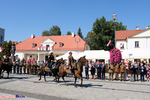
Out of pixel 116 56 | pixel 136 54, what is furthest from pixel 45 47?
pixel 116 56

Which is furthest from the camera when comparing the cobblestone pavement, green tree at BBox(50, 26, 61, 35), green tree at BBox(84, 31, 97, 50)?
green tree at BBox(50, 26, 61, 35)

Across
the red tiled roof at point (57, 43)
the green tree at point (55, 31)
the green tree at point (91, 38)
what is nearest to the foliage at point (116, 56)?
the red tiled roof at point (57, 43)

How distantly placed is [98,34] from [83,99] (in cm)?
4768

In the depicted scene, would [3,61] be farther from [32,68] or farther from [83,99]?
[83,99]

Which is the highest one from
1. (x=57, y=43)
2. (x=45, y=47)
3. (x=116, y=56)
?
(x=57, y=43)

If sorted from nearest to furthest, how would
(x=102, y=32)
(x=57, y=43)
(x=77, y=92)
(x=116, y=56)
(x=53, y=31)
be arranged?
(x=77, y=92) → (x=116, y=56) → (x=57, y=43) → (x=102, y=32) → (x=53, y=31)

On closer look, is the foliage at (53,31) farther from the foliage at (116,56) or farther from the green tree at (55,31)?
the foliage at (116,56)

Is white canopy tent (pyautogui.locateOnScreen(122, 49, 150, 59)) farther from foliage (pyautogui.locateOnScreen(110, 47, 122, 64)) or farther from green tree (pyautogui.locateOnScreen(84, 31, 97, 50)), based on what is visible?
green tree (pyautogui.locateOnScreen(84, 31, 97, 50))

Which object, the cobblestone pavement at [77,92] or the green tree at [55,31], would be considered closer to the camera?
the cobblestone pavement at [77,92]

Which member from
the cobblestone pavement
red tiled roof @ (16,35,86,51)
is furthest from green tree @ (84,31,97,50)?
the cobblestone pavement

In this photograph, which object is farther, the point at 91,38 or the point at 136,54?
the point at 91,38

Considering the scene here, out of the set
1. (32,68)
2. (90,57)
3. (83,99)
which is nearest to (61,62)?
(83,99)

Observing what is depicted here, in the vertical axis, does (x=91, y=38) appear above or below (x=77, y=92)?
above

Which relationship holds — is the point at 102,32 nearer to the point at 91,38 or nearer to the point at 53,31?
the point at 91,38
